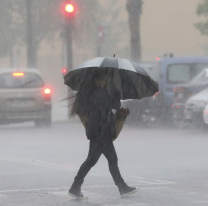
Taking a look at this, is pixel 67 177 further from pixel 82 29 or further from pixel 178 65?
pixel 82 29

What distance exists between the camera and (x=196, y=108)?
60.1 feet

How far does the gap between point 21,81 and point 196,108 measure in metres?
5.07

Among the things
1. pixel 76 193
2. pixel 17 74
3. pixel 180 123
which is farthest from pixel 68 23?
pixel 76 193

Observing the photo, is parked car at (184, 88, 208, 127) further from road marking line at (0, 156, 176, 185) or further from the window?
road marking line at (0, 156, 176, 185)

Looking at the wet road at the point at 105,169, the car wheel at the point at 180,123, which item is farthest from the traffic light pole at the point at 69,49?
the wet road at the point at 105,169

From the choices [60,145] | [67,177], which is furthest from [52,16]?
[67,177]

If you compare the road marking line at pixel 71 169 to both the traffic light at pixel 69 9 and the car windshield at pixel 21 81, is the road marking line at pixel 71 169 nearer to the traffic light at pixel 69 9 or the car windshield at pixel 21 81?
the car windshield at pixel 21 81

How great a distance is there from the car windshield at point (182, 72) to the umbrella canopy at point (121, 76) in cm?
1173

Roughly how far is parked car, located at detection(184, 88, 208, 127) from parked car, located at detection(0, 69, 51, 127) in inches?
166

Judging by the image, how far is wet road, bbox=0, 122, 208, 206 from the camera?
27.3ft

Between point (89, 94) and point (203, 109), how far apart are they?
10.2m

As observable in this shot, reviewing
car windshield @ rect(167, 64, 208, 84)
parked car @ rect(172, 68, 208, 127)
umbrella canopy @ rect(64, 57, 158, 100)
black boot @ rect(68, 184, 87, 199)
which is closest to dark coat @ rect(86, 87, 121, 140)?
umbrella canopy @ rect(64, 57, 158, 100)

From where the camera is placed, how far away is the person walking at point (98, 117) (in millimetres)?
8211

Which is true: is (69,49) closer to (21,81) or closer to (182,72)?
(21,81)
